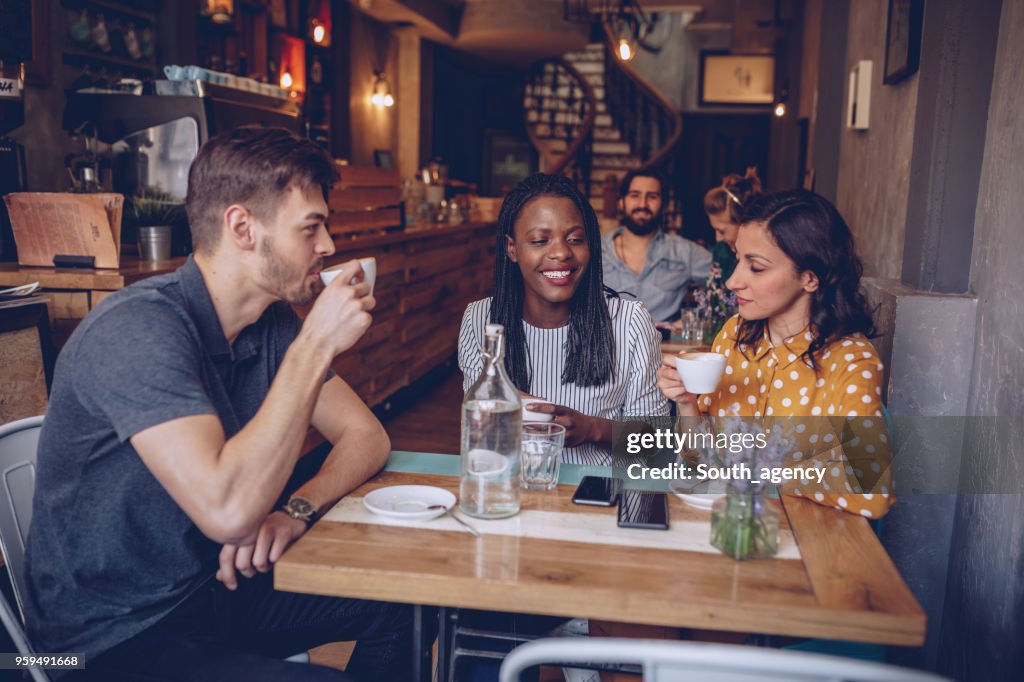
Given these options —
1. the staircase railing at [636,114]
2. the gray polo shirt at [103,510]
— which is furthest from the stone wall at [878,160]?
the staircase railing at [636,114]

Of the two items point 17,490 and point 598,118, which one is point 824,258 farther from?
point 598,118

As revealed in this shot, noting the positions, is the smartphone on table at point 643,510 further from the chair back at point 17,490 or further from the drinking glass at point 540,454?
the chair back at point 17,490

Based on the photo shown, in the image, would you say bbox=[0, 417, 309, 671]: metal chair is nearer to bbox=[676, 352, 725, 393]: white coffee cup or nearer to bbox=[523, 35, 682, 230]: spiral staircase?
bbox=[676, 352, 725, 393]: white coffee cup

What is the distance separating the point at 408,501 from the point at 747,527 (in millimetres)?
616

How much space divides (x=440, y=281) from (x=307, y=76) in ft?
7.34

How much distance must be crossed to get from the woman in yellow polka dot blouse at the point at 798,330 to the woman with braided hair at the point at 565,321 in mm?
236

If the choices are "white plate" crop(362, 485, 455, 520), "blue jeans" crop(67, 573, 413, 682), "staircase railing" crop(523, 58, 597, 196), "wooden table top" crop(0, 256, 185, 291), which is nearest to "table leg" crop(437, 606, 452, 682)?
"blue jeans" crop(67, 573, 413, 682)

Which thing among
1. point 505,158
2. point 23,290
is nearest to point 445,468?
point 23,290

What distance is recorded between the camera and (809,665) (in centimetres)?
90

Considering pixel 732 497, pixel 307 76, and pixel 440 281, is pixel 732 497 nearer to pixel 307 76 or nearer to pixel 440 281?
pixel 440 281

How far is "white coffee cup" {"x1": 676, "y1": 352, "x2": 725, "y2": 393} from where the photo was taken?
160 cm

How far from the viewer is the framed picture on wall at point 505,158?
12.9 meters

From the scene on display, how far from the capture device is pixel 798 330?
2150 mm

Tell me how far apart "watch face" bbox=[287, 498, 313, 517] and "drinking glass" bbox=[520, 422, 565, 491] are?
41 centimetres
